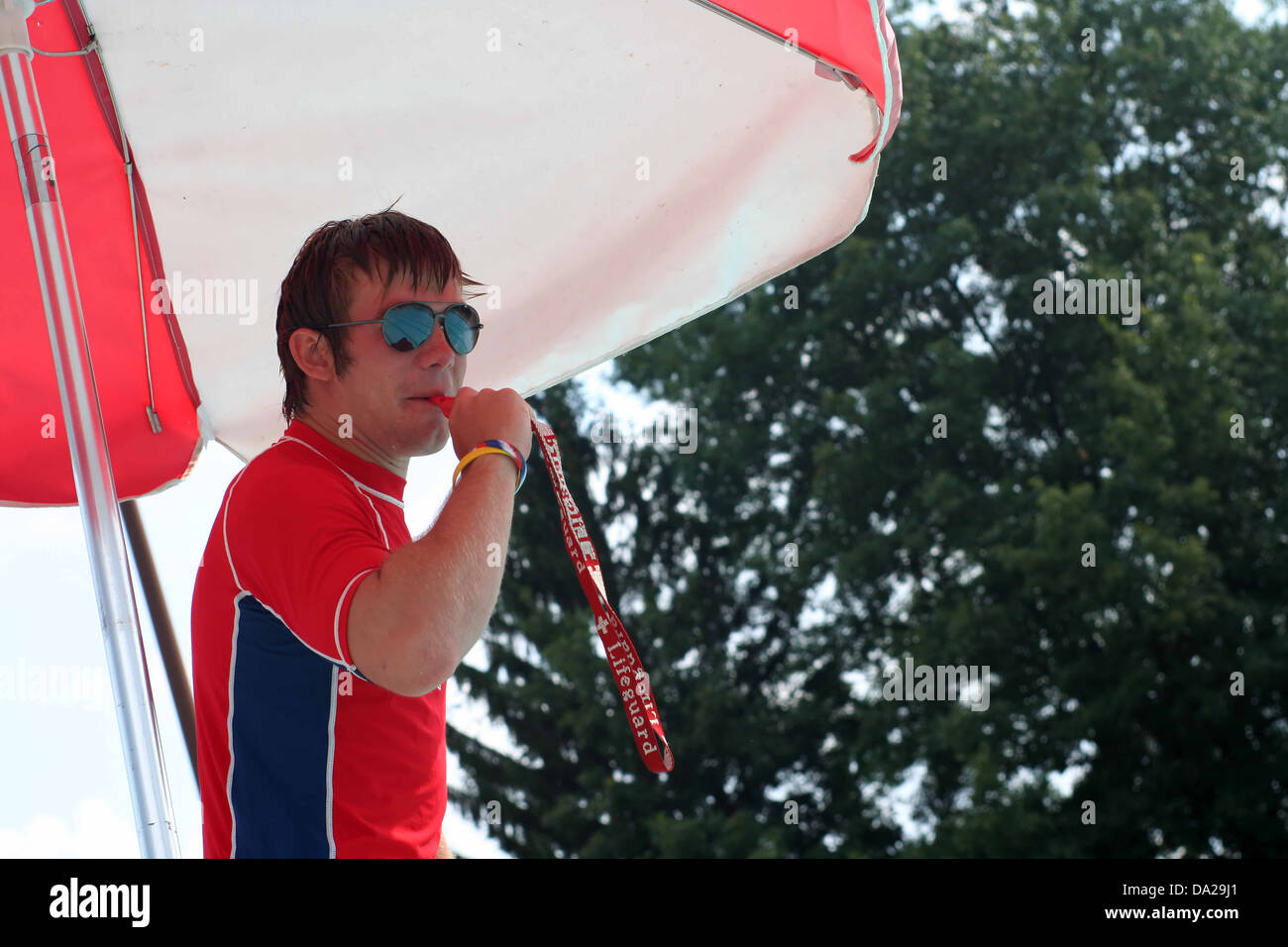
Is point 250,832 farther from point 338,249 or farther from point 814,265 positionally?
point 814,265

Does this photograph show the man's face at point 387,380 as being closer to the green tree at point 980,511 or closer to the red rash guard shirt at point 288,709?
the red rash guard shirt at point 288,709

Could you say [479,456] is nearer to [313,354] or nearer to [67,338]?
[313,354]

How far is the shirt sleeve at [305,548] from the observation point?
151 centimetres

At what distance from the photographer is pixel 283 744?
164 centimetres

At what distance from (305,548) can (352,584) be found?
10 centimetres

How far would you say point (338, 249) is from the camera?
193cm

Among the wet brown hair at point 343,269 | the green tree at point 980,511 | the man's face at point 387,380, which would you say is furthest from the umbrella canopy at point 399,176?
the green tree at point 980,511

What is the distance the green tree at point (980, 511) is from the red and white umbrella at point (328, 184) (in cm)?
1161

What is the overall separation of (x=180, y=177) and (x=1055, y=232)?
14607 mm

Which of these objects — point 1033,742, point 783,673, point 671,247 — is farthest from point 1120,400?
point 671,247

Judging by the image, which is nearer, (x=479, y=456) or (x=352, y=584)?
(x=352, y=584)

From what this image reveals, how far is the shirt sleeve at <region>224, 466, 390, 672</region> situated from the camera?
151 centimetres

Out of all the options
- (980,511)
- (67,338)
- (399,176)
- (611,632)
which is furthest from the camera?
(980,511)

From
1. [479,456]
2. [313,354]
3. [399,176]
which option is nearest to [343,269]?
[313,354]
